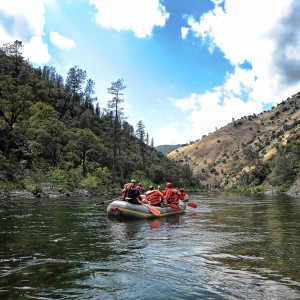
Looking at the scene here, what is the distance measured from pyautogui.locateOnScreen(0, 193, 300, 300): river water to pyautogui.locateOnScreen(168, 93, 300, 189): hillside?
99.1 m

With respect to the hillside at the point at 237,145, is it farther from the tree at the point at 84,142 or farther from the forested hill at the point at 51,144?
the tree at the point at 84,142

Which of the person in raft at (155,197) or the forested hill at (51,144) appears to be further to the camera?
the forested hill at (51,144)

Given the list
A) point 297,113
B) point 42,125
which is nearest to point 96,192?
point 42,125

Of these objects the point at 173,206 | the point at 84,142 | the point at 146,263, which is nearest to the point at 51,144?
the point at 84,142

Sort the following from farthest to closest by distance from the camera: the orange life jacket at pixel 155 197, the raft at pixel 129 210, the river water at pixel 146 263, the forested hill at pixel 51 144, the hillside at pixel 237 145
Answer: the hillside at pixel 237 145 → the forested hill at pixel 51 144 → the orange life jacket at pixel 155 197 → the raft at pixel 129 210 → the river water at pixel 146 263

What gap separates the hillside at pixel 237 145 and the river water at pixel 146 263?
99.1 metres

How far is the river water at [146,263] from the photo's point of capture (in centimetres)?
544

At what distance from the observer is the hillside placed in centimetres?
12544

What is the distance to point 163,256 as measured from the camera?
8.09 m

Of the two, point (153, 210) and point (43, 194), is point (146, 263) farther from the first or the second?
point (43, 194)

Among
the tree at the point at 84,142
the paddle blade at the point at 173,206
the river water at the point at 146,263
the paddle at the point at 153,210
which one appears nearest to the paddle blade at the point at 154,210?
the paddle at the point at 153,210

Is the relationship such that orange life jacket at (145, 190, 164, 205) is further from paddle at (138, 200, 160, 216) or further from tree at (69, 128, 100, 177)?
tree at (69, 128, 100, 177)

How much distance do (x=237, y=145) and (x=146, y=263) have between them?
509 ft

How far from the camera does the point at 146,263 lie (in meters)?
7.35
